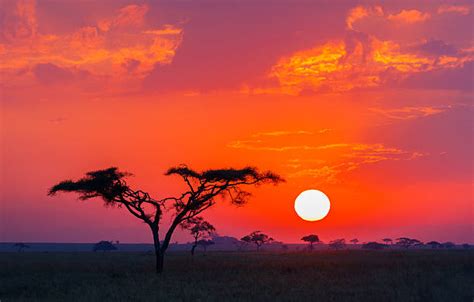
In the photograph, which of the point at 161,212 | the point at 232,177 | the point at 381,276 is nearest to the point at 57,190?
→ the point at 161,212

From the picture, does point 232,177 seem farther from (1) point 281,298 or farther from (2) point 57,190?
(1) point 281,298

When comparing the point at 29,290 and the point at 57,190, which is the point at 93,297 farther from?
the point at 57,190

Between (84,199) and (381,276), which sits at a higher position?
(84,199)

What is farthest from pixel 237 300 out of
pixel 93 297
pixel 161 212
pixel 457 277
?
pixel 161 212

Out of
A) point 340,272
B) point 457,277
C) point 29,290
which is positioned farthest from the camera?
point 340,272

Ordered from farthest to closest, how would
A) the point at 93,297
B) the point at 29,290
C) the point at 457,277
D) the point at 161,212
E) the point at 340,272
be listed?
the point at 161,212, the point at 340,272, the point at 457,277, the point at 29,290, the point at 93,297

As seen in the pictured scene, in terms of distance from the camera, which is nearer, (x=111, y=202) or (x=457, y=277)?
(x=457, y=277)

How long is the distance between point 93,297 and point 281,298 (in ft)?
25.2

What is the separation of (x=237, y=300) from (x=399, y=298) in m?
6.25

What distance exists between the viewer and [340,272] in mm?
37656

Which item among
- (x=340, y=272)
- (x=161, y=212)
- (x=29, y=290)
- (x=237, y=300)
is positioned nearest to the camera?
(x=237, y=300)

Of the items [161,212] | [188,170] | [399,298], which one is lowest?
[399,298]

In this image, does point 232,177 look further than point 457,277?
Yes

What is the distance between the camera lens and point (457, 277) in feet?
104
